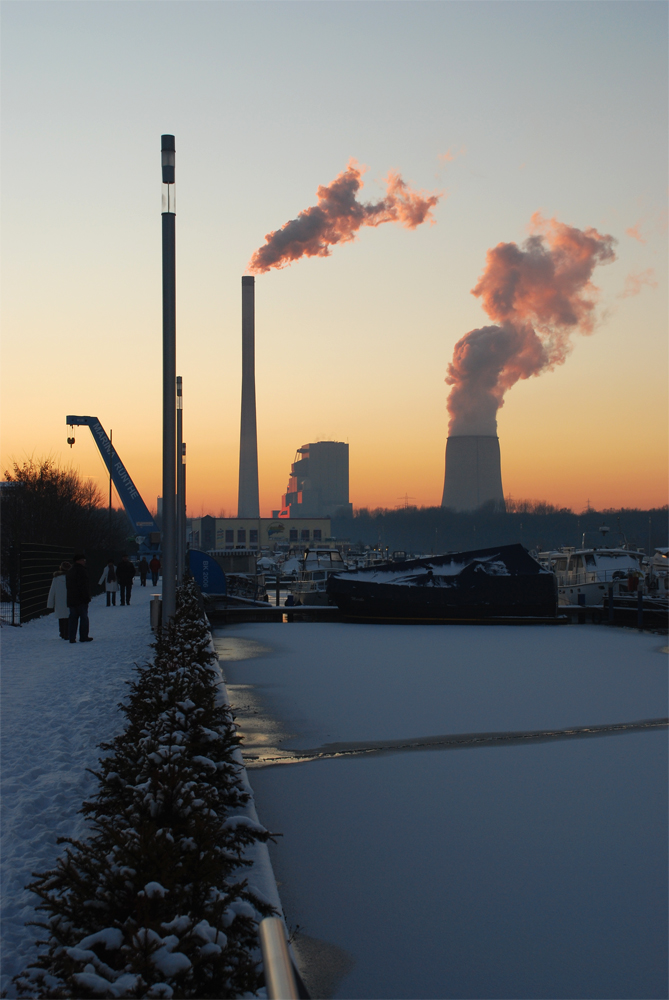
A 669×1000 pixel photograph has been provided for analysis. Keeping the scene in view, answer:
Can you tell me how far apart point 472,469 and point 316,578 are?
8472cm

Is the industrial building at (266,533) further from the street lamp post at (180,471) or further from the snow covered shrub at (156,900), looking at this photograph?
the snow covered shrub at (156,900)

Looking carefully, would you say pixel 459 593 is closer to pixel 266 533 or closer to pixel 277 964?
pixel 277 964

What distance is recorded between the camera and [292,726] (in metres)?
9.88

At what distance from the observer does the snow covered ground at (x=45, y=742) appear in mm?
4805

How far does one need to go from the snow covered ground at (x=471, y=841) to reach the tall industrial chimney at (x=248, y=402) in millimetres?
96853

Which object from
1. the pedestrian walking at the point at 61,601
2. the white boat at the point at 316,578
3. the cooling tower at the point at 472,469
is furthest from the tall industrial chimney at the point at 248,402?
the pedestrian walking at the point at 61,601

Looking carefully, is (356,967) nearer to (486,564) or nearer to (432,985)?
(432,985)

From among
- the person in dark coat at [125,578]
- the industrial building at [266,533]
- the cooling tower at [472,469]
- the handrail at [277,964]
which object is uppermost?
the cooling tower at [472,469]

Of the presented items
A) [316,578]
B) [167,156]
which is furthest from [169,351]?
[316,578]

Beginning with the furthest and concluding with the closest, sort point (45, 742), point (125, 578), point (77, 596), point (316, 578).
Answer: point (316, 578), point (125, 578), point (77, 596), point (45, 742)

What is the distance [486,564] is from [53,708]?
1906 cm

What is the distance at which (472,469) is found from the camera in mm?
126125

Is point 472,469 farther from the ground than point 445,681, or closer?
farther from the ground

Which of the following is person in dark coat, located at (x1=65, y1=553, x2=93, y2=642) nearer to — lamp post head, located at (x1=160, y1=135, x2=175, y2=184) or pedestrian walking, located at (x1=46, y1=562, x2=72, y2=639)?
pedestrian walking, located at (x1=46, y1=562, x2=72, y2=639)
